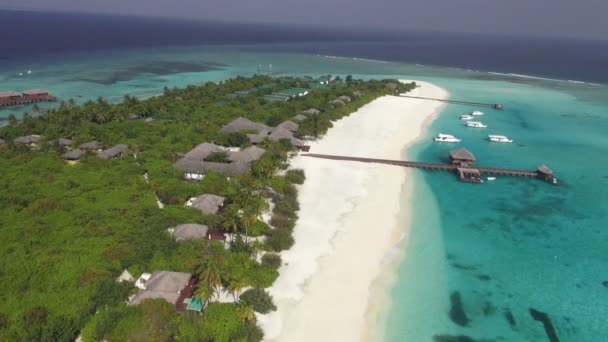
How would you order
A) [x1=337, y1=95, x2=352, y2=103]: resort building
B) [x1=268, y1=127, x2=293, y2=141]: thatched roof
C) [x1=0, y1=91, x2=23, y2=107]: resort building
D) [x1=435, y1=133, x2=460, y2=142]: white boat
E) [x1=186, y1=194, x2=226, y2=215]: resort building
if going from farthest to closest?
[x1=337, y1=95, x2=352, y2=103]: resort building
[x1=0, y1=91, x2=23, y2=107]: resort building
[x1=435, y1=133, x2=460, y2=142]: white boat
[x1=268, y1=127, x2=293, y2=141]: thatched roof
[x1=186, y1=194, x2=226, y2=215]: resort building

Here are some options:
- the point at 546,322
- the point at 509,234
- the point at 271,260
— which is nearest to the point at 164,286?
the point at 271,260

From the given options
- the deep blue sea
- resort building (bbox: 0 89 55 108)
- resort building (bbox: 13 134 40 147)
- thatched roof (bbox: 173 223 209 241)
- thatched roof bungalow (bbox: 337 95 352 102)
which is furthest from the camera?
thatched roof bungalow (bbox: 337 95 352 102)

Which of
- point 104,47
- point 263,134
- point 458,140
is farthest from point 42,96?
point 104,47

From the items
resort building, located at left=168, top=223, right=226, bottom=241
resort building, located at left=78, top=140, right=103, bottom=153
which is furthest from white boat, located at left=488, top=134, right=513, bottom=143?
resort building, located at left=78, top=140, right=103, bottom=153

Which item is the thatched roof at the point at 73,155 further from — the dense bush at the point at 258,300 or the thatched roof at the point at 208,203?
the dense bush at the point at 258,300

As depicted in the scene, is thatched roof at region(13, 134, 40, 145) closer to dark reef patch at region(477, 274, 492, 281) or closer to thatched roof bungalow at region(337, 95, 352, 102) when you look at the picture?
thatched roof bungalow at region(337, 95, 352, 102)

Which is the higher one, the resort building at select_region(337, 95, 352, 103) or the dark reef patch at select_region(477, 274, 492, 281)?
the resort building at select_region(337, 95, 352, 103)
